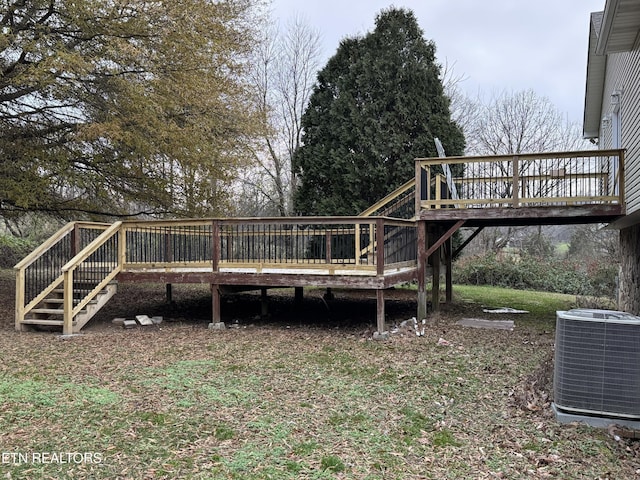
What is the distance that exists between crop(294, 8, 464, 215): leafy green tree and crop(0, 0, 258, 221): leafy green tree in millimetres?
4309

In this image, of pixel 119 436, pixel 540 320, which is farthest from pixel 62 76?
pixel 540 320

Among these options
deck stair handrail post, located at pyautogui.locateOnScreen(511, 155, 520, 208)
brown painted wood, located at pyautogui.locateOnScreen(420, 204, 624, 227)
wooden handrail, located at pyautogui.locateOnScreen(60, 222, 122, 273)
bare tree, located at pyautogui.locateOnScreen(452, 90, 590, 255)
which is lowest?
wooden handrail, located at pyautogui.locateOnScreen(60, 222, 122, 273)

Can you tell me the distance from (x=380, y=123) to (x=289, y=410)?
1161 centimetres

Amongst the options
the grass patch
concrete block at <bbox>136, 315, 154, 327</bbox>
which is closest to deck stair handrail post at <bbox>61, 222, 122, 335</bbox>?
concrete block at <bbox>136, 315, 154, 327</bbox>

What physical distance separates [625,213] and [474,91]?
2012 centimetres

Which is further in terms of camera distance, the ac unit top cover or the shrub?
the shrub

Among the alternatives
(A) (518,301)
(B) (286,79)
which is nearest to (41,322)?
(A) (518,301)

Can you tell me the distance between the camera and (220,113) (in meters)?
11.8

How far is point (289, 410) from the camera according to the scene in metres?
4.35

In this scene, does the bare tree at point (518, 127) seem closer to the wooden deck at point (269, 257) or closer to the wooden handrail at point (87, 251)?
the wooden deck at point (269, 257)

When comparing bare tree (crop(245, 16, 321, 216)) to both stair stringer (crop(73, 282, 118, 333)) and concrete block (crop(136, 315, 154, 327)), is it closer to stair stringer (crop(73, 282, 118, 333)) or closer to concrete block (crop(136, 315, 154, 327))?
concrete block (crop(136, 315, 154, 327))

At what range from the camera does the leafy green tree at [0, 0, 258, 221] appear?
8.83m

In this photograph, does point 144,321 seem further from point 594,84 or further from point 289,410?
point 594,84

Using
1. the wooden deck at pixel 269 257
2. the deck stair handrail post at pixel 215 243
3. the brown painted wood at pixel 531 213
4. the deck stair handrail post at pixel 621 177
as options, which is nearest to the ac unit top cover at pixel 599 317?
the wooden deck at pixel 269 257
